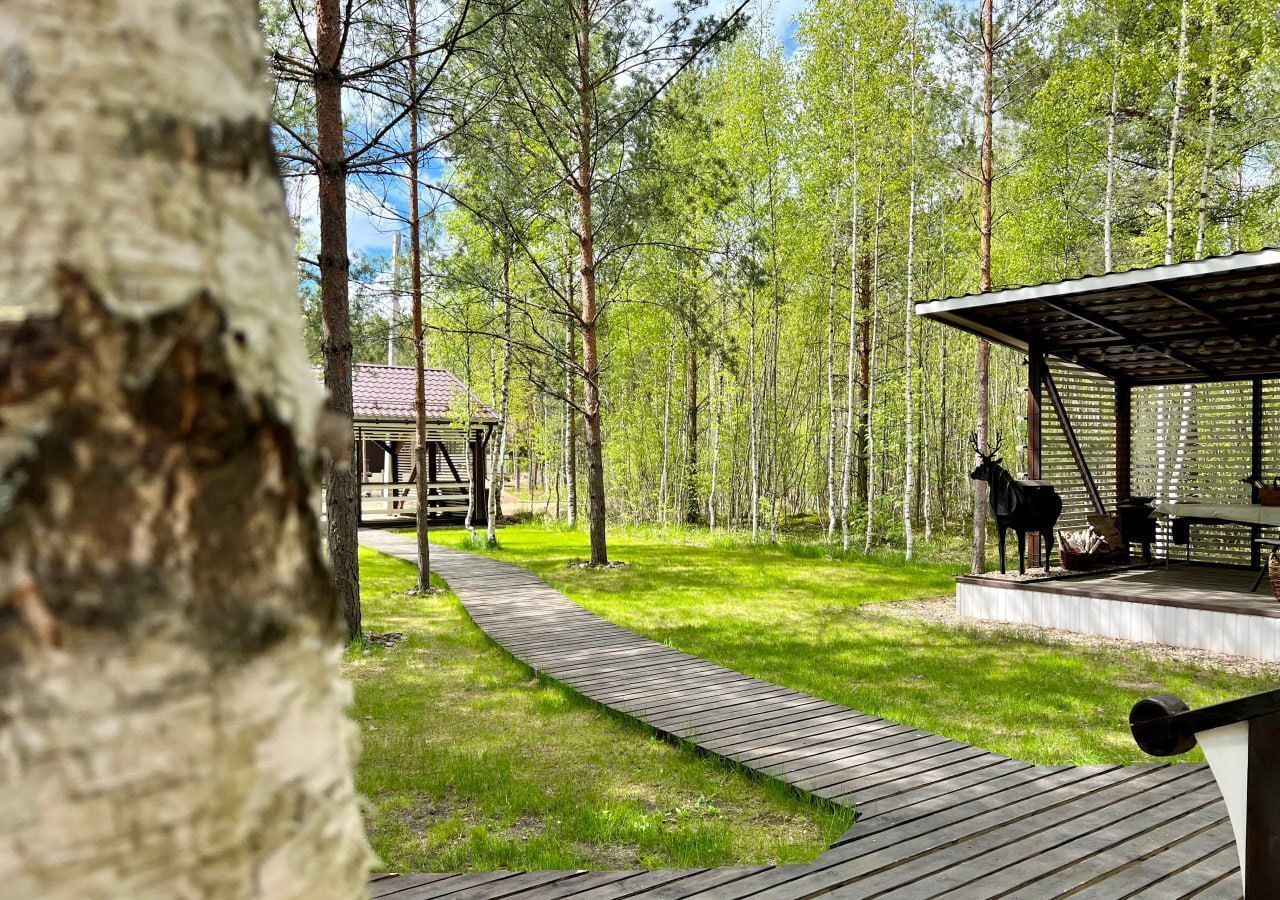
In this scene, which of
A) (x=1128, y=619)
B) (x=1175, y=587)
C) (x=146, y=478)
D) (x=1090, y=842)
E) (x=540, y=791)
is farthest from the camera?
(x=1175, y=587)

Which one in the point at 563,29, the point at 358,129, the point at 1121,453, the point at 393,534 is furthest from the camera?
the point at 393,534

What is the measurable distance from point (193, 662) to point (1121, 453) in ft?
39.8

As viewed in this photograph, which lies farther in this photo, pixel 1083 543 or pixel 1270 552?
pixel 1083 543

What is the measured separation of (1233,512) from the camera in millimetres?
8578

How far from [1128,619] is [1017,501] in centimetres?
145

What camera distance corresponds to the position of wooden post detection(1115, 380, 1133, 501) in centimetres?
1073

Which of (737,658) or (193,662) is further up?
(193,662)

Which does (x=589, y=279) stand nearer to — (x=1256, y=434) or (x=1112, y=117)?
(x=1256, y=434)

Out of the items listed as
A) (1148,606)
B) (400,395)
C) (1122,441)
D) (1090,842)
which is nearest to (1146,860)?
(1090,842)

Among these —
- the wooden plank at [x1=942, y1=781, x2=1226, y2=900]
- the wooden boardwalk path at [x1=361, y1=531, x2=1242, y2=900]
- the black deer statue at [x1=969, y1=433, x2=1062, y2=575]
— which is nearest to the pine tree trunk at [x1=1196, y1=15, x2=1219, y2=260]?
the black deer statue at [x1=969, y1=433, x2=1062, y2=575]

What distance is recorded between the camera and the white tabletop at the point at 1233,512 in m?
8.32

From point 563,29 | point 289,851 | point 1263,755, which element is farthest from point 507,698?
point 563,29

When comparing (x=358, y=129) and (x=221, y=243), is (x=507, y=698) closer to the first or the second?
(x=358, y=129)

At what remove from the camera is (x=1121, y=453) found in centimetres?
1073
